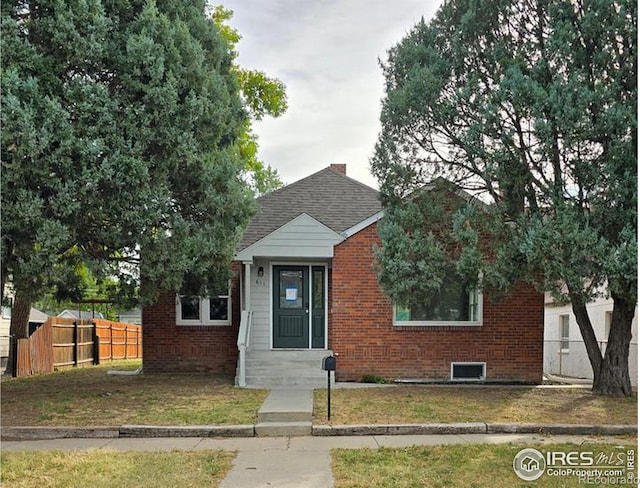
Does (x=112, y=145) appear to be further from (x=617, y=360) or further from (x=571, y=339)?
(x=571, y=339)

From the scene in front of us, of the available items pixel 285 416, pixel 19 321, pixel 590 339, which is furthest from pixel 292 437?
pixel 19 321

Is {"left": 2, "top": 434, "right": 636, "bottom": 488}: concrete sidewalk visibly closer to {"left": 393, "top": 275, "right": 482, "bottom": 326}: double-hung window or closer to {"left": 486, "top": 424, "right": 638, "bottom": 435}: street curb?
{"left": 486, "top": 424, "right": 638, "bottom": 435}: street curb

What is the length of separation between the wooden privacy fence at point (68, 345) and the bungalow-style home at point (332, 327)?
423cm

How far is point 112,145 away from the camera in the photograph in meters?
8.45

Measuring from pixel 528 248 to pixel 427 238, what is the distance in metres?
1.78

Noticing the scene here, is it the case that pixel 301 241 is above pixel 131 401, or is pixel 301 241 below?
above

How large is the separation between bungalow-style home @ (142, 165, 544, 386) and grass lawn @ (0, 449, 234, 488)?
16.0ft

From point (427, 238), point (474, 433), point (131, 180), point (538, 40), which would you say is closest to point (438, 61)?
point (538, 40)

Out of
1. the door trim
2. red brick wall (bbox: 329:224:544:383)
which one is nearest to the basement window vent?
red brick wall (bbox: 329:224:544:383)

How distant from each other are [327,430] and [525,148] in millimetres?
5356

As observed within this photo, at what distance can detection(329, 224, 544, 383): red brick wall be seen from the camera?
1177 cm

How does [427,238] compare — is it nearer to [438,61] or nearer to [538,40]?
[438,61]

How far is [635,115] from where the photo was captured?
26.2 feet

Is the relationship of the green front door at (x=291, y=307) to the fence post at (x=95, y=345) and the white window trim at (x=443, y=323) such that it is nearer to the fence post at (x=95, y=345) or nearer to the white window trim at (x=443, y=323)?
the white window trim at (x=443, y=323)
